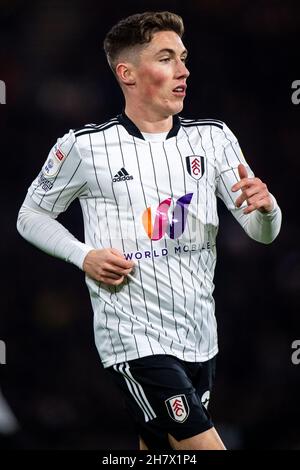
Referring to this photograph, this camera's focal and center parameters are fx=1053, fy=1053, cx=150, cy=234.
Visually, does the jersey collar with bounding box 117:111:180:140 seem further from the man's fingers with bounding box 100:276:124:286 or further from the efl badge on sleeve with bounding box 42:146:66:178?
the man's fingers with bounding box 100:276:124:286

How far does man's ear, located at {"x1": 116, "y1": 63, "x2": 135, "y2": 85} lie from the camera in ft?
13.9

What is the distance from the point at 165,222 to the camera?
160 inches

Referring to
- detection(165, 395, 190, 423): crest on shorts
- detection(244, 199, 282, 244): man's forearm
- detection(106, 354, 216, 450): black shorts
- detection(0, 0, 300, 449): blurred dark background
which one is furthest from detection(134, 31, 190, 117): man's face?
detection(0, 0, 300, 449): blurred dark background

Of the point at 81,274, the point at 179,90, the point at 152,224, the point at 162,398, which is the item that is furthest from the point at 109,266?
the point at 81,274

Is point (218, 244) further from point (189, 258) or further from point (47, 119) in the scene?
point (189, 258)

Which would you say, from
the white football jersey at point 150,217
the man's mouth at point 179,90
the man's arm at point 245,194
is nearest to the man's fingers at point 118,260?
the white football jersey at point 150,217

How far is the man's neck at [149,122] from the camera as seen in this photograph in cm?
421

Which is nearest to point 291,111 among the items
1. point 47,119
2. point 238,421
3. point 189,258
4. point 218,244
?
point 218,244

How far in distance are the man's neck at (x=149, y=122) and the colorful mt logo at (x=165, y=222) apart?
315 mm

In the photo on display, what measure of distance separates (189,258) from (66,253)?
48 cm

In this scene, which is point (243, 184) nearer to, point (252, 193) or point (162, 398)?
point (252, 193)

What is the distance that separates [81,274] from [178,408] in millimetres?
2214

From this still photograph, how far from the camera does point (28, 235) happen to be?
4.24 meters

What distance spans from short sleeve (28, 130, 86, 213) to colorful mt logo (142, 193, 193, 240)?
319 mm
